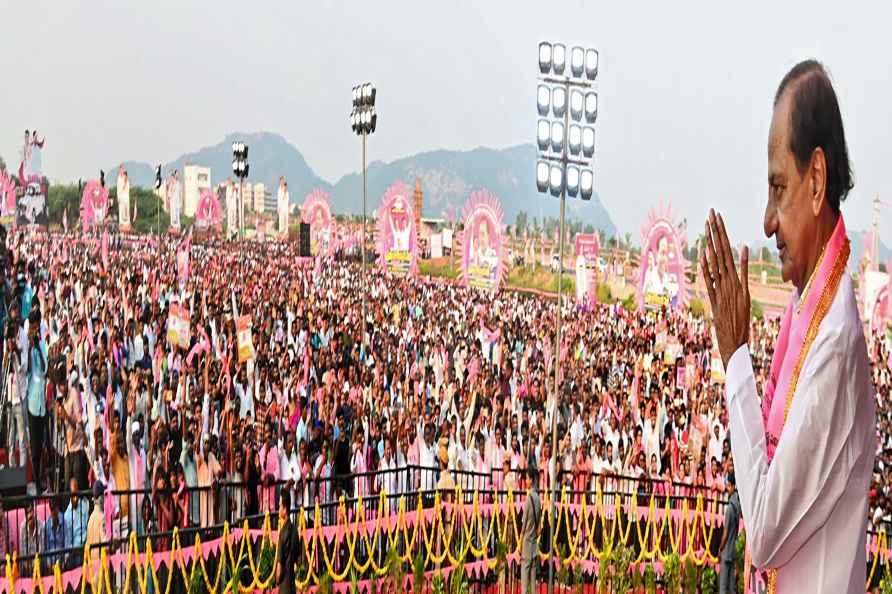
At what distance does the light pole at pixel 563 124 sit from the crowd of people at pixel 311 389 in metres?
0.93

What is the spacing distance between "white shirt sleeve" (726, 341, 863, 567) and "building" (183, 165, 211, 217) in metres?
8.78

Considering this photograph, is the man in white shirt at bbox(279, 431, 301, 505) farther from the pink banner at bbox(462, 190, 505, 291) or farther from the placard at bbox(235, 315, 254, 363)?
the pink banner at bbox(462, 190, 505, 291)

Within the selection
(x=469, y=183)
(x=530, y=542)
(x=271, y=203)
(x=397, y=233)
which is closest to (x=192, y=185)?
(x=271, y=203)

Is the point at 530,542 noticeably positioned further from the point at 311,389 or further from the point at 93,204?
the point at 93,204

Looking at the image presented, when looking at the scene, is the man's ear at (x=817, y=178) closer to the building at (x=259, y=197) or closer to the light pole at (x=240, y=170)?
the light pole at (x=240, y=170)

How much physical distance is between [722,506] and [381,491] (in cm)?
386

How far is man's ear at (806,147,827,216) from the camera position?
6.75 ft

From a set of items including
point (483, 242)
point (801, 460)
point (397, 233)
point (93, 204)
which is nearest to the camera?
point (801, 460)

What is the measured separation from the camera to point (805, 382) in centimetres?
192

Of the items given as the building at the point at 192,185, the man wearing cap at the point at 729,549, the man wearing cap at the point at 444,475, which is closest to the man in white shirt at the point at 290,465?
the man wearing cap at the point at 444,475

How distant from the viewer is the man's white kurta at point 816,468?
1.88 metres

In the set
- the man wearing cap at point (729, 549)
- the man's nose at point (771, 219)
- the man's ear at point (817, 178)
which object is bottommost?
the man wearing cap at point (729, 549)

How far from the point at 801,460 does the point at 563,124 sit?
9.09 m

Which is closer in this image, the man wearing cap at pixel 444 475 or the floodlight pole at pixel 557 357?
the floodlight pole at pixel 557 357
